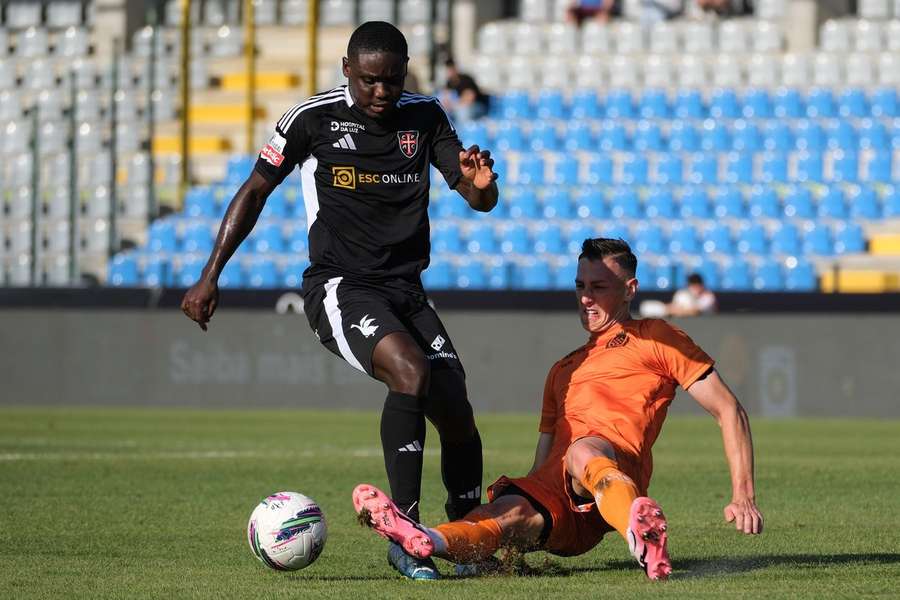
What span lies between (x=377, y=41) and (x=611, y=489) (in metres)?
1.94

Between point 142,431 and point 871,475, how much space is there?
758cm

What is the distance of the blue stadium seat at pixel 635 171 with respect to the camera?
24.7 meters

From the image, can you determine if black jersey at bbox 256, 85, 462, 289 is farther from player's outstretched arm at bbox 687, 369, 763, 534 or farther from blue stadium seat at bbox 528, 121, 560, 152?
blue stadium seat at bbox 528, 121, 560, 152

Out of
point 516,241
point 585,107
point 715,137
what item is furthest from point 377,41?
point 585,107

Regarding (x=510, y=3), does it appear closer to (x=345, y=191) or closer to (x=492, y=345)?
(x=492, y=345)

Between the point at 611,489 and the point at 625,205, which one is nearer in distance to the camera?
the point at 611,489

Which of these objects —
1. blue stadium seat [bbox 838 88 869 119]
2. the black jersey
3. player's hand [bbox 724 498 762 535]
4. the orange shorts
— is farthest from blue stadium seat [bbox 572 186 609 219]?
player's hand [bbox 724 498 762 535]

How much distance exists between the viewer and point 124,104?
2964 centimetres

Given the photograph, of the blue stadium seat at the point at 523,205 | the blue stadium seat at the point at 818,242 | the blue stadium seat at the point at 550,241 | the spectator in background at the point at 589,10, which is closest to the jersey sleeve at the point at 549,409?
the blue stadium seat at the point at 818,242

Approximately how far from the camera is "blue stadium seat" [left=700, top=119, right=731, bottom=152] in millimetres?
24906

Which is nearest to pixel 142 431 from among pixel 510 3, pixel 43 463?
pixel 43 463

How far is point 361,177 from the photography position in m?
6.68

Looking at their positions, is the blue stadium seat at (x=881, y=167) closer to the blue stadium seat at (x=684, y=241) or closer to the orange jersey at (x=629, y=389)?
the blue stadium seat at (x=684, y=241)

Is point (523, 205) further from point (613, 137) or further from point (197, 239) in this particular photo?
point (197, 239)
